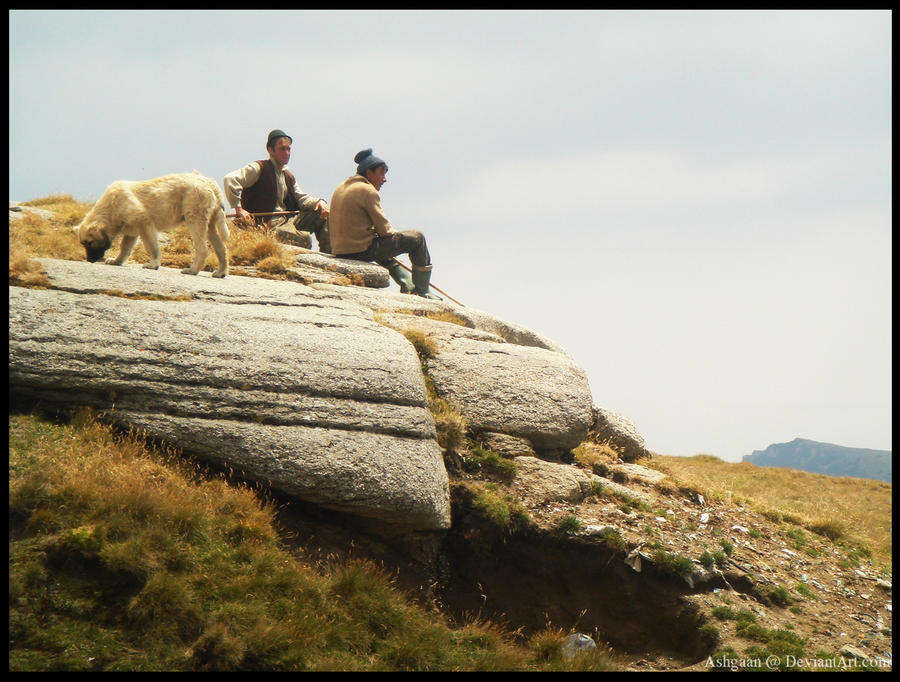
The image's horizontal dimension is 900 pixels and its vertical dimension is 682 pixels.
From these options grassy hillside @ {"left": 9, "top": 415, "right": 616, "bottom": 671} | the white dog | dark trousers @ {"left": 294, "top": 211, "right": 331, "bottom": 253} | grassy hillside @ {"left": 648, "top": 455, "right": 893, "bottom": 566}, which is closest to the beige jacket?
dark trousers @ {"left": 294, "top": 211, "right": 331, "bottom": 253}

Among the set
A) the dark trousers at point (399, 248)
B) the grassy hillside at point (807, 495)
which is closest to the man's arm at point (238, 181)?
the dark trousers at point (399, 248)

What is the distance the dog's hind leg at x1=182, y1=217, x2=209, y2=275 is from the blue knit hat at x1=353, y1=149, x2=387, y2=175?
193 inches

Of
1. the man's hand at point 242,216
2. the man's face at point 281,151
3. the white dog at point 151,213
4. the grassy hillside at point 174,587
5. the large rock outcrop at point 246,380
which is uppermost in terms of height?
the man's face at point 281,151

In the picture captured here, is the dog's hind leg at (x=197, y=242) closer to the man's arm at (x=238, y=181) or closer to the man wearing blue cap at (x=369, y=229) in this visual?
the man's arm at (x=238, y=181)

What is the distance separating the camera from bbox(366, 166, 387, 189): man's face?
14.6 m

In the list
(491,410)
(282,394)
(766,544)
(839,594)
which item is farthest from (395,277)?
(839,594)

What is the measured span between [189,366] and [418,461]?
304 centimetres

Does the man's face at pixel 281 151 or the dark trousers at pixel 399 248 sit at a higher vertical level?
the man's face at pixel 281 151

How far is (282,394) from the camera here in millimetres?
8266

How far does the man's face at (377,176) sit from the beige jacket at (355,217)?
14 cm

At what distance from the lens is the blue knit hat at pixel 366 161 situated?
571 inches

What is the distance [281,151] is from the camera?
15.4 m
